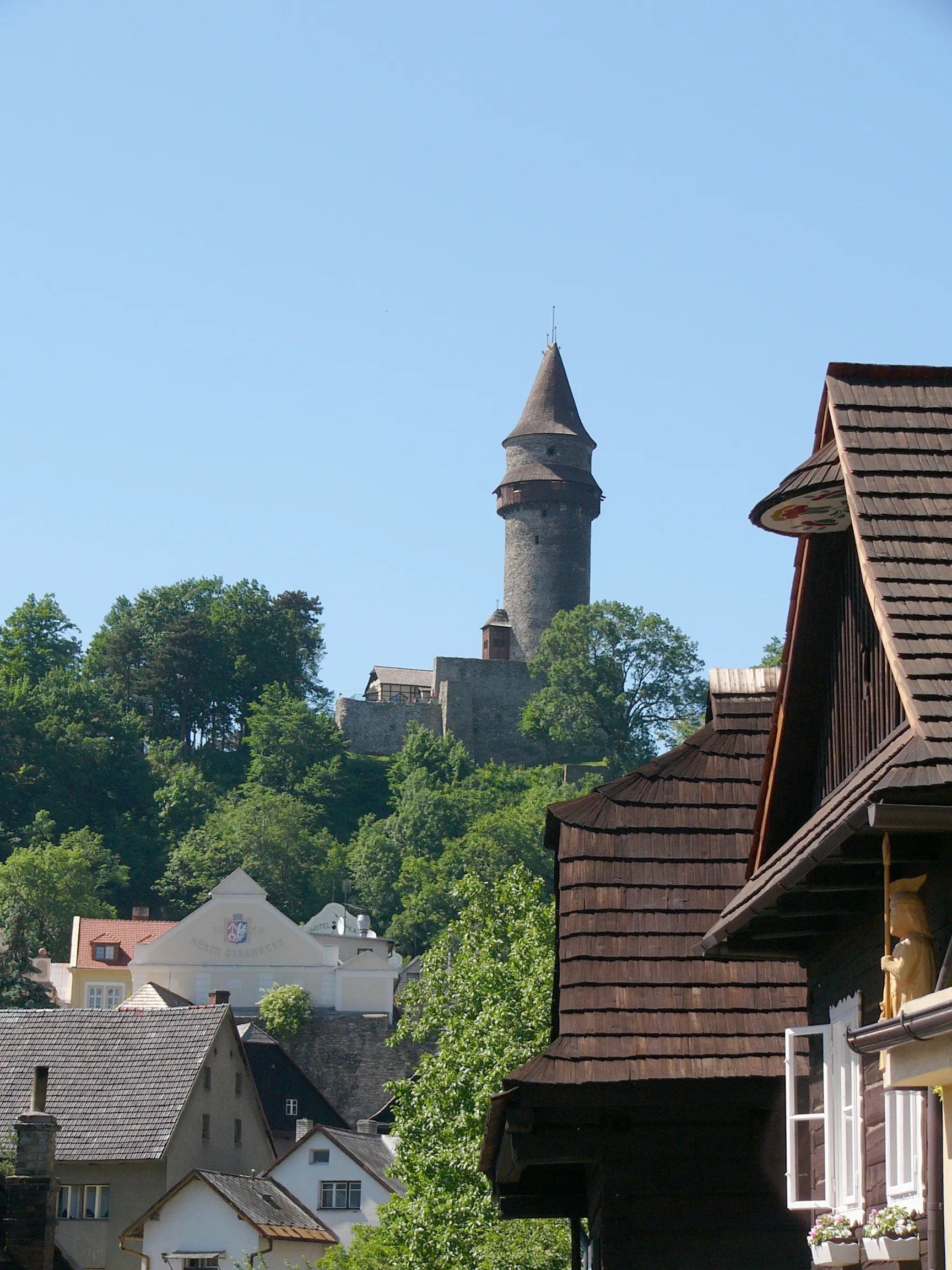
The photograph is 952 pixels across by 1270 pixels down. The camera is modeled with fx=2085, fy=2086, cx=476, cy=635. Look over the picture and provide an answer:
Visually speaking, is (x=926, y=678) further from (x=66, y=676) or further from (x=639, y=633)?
(x=66, y=676)

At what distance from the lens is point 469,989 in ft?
95.7

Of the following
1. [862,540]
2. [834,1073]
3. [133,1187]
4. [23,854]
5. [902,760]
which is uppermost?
[23,854]

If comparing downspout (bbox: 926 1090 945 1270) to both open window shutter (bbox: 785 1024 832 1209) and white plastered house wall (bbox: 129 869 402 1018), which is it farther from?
white plastered house wall (bbox: 129 869 402 1018)

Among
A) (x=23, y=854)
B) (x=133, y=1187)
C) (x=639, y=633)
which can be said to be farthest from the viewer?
(x=639, y=633)

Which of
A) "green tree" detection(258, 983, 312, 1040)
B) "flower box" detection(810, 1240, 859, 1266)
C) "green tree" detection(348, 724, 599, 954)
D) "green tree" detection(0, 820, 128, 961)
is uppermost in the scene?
"green tree" detection(348, 724, 599, 954)

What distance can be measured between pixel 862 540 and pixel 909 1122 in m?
2.26

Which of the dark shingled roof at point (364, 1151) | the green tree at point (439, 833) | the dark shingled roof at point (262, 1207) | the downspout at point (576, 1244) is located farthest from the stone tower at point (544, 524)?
the downspout at point (576, 1244)

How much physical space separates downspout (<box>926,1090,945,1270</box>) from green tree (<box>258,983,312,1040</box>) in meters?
63.9

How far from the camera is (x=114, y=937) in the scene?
276 ft

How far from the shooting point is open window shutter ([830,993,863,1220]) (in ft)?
28.8

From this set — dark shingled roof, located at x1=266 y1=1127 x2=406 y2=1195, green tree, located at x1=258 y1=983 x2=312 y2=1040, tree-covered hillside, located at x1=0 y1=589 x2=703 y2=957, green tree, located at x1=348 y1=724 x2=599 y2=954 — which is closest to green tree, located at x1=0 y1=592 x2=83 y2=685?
tree-covered hillside, located at x1=0 y1=589 x2=703 y2=957

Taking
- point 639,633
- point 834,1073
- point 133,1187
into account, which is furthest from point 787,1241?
point 639,633

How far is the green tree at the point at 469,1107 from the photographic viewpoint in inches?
941

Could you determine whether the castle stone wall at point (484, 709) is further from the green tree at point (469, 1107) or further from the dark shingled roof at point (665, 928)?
the dark shingled roof at point (665, 928)
